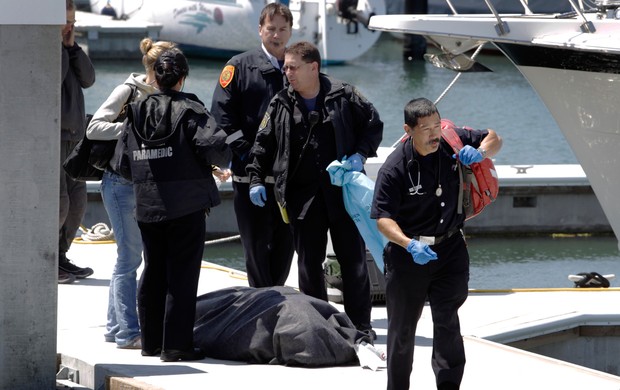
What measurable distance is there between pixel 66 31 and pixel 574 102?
3074 mm

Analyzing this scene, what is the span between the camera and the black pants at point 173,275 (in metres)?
6.53

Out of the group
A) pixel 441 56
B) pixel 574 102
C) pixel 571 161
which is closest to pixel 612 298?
pixel 574 102

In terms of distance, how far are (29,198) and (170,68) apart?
3.15 feet

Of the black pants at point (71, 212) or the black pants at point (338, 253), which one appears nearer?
the black pants at point (338, 253)

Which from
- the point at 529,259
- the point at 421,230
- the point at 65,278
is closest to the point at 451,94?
the point at 529,259

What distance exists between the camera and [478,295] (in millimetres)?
8680

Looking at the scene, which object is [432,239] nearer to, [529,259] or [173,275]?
[173,275]

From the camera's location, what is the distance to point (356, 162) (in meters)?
6.87

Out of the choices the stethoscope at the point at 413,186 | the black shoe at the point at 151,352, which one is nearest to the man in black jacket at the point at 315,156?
the black shoe at the point at 151,352

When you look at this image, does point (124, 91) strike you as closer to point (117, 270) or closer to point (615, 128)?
point (117, 270)

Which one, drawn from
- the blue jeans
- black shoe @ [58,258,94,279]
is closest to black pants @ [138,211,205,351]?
the blue jeans

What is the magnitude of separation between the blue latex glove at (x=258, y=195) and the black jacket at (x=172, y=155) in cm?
55

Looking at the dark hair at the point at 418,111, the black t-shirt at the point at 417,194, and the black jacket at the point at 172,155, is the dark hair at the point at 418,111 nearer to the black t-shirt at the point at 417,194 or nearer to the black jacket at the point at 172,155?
the black t-shirt at the point at 417,194

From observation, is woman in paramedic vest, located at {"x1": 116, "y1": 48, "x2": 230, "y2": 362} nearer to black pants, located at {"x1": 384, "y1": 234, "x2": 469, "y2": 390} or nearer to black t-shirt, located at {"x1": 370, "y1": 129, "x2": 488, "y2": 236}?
black t-shirt, located at {"x1": 370, "y1": 129, "x2": 488, "y2": 236}
